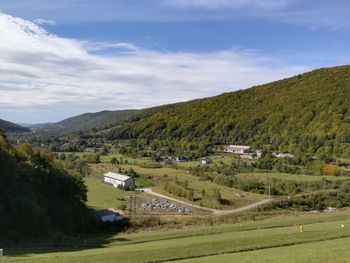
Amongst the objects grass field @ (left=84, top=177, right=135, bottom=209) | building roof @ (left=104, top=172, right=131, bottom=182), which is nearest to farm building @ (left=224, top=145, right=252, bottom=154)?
building roof @ (left=104, top=172, right=131, bottom=182)

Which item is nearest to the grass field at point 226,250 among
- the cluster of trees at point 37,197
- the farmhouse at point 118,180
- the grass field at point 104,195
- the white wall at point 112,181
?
the cluster of trees at point 37,197

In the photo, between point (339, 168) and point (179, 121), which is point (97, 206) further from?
point (179, 121)

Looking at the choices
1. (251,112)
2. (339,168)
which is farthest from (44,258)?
(251,112)

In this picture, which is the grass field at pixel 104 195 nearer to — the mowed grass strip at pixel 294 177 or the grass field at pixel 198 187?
the grass field at pixel 198 187

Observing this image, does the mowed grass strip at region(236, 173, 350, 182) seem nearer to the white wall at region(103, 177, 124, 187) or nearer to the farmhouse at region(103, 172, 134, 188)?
the farmhouse at region(103, 172, 134, 188)

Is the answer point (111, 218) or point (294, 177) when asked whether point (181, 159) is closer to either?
point (294, 177)

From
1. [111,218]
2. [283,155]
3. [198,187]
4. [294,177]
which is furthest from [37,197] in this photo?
[283,155]
